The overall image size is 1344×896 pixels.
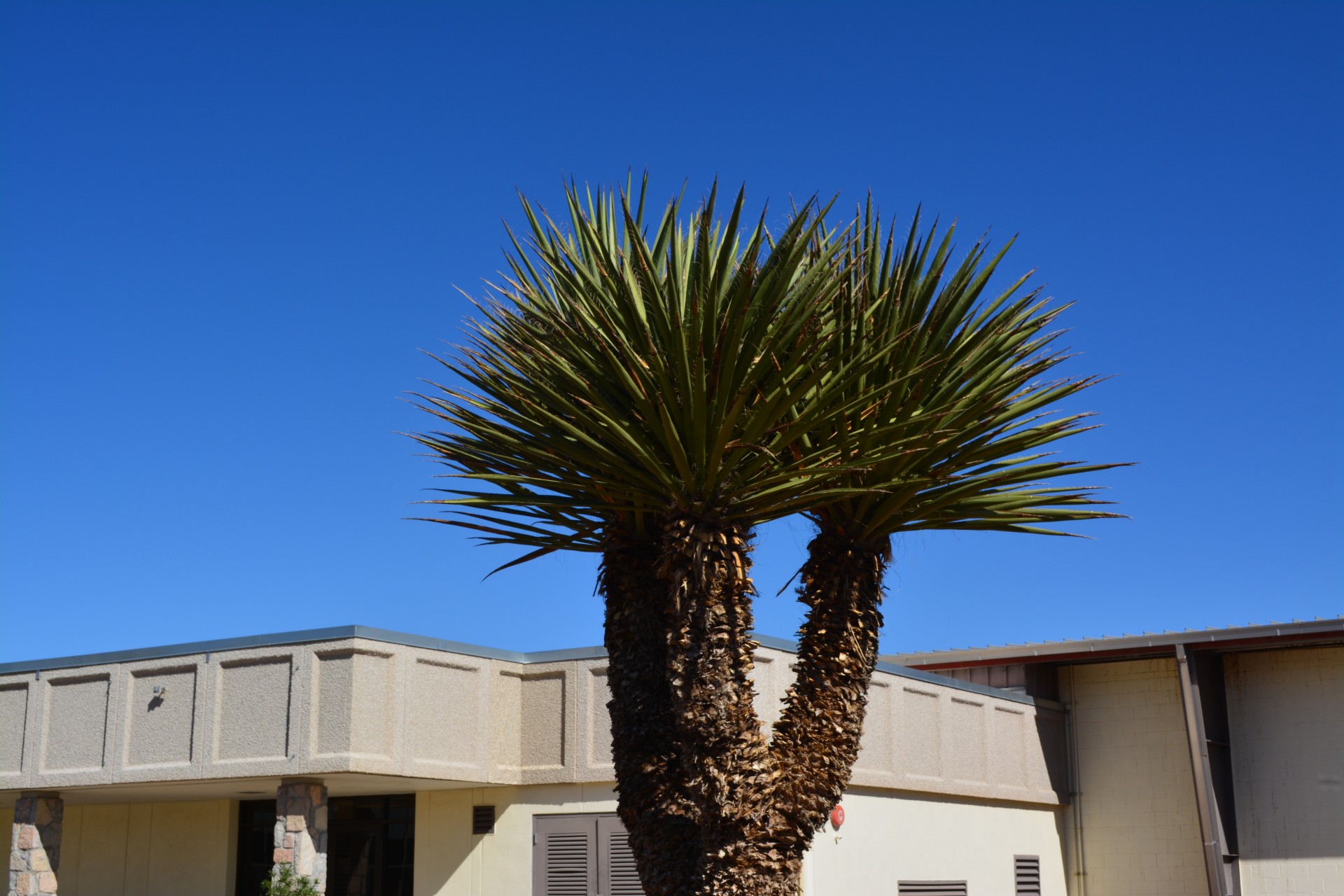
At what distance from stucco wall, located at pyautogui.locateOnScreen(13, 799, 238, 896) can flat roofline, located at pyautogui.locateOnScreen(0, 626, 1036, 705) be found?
2.98 metres

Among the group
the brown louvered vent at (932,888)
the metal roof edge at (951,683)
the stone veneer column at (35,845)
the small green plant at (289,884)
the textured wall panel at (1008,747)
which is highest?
the metal roof edge at (951,683)

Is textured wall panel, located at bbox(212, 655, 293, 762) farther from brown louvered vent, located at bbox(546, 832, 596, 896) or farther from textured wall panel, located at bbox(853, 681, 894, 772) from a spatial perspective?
textured wall panel, located at bbox(853, 681, 894, 772)

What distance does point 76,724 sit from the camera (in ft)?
52.9

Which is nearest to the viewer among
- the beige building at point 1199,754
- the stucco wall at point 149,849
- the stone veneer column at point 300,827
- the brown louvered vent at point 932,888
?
the stone veneer column at point 300,827

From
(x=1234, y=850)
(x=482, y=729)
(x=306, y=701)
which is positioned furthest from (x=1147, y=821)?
(x=306, y=701)

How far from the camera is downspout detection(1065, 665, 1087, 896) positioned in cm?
2025

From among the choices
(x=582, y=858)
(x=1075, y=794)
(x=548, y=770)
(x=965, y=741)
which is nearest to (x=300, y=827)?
(x=548, y=770)

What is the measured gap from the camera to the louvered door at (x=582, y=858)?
14.7 m

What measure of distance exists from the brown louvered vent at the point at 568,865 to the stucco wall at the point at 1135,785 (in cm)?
888

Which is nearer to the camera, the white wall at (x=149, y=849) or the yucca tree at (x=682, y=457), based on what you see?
the yucca tree at (x=682, y=457)

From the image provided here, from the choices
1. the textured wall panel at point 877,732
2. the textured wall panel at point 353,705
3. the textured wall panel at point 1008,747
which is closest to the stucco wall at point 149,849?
the textured wall panel at point 353,705

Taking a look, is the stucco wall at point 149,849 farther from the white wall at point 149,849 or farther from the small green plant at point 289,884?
the small green plant at point 289,884

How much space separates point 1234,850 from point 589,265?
14.8 meters

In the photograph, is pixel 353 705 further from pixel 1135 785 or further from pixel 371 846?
pixel 1135 785
